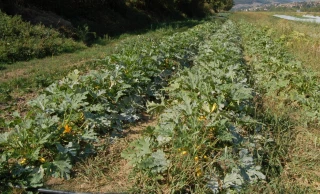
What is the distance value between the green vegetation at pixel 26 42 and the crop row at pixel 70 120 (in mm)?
4290

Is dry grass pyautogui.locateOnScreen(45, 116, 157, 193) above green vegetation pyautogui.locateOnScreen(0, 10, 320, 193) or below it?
below

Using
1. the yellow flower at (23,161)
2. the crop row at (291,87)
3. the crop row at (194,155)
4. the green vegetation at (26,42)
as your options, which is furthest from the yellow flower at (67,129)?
the green vegetation at (26,42)

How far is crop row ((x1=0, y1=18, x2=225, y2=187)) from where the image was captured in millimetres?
2959

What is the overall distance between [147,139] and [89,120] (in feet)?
3.57

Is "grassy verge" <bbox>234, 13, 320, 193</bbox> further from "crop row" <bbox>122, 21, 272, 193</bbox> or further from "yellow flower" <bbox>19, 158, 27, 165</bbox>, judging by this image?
"yellow flower" <bbox>19, 158, 27, 165</bbox>

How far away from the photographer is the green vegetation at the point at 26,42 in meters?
8.20

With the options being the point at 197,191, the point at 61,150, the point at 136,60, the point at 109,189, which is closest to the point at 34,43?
the point at 136,60

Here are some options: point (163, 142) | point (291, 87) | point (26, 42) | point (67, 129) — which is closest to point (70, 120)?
point (67, 129)

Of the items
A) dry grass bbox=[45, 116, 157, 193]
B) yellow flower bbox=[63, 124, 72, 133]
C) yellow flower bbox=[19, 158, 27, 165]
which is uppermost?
yellow flower bbox=[63, 124, 72, 133]

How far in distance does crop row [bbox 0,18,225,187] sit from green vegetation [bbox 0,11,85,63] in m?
4.29

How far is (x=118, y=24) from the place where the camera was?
17.4m

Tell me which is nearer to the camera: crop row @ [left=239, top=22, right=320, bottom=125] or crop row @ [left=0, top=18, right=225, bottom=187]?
crop row @ [left=0, top=18, right=225, bottom=187]

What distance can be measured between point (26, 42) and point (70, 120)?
6.57 m

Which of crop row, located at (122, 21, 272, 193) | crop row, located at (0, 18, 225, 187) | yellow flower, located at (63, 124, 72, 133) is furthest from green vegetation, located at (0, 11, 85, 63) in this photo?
crop row, located at (122, 21, 272, 193)
